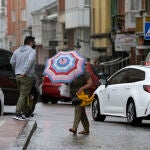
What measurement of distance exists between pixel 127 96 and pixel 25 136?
19.4 feet

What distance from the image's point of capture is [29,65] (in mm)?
18719

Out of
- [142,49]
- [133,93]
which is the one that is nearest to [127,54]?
[142,49]

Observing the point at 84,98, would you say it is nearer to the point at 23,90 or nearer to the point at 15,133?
the point at 15,133

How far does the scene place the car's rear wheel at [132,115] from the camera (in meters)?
19.4

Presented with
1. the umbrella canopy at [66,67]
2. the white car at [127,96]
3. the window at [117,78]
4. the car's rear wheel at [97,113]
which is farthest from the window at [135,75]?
the car's rear wheel at [97,113]

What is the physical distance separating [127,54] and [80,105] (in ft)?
126

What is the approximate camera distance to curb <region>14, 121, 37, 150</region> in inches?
513

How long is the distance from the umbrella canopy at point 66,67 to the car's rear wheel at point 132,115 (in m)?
1.71

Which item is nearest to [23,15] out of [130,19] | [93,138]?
[130,19]

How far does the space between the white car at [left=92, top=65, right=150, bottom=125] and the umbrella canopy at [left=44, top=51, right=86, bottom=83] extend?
5.09 ft

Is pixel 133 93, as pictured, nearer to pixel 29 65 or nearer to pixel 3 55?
pixel 29 65

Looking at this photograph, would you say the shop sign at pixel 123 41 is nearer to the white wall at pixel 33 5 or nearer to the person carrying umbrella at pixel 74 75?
the person carrying umbrella at pixel 74 75

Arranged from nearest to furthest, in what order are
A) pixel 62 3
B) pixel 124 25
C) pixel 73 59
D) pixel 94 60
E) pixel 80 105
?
1. pixel 80 105
2. pixel 73 59
3. pixel 124 25
4. pixel 94 60
5. pixel 62 3

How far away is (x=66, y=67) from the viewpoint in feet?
61.9
